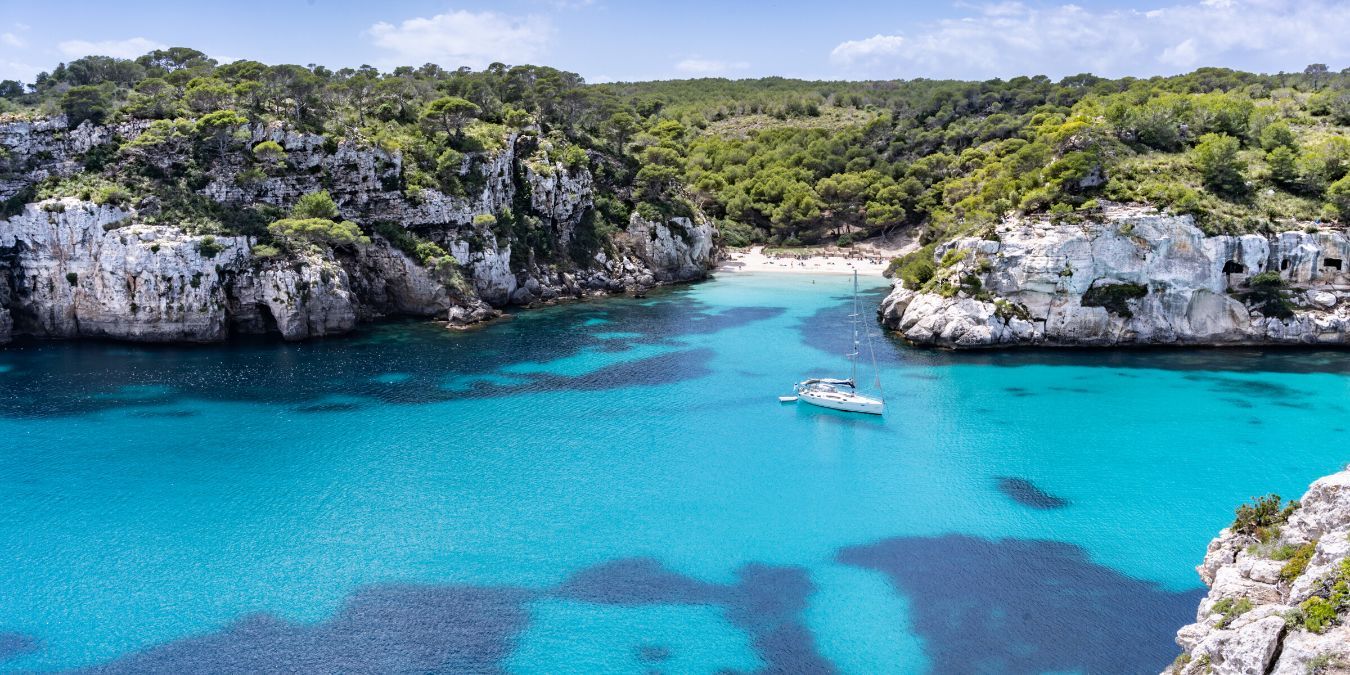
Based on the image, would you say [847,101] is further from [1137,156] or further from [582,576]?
[582,576]

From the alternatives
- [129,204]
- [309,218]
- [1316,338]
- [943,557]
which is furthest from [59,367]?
[1316,338]

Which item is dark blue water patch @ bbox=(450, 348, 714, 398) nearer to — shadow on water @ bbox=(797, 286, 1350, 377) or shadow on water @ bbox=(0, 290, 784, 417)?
shadow on water @ bbox=(0, 290, 784, 417)

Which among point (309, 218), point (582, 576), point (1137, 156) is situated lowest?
point (582, 576)

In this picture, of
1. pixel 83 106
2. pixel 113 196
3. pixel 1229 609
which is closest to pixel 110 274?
pixel 113 196

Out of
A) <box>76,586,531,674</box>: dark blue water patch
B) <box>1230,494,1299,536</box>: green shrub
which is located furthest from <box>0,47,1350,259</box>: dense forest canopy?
<box>76,586,531,674</box>: dark blue water patch

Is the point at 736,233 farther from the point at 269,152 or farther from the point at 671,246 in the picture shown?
the point at 269,152
